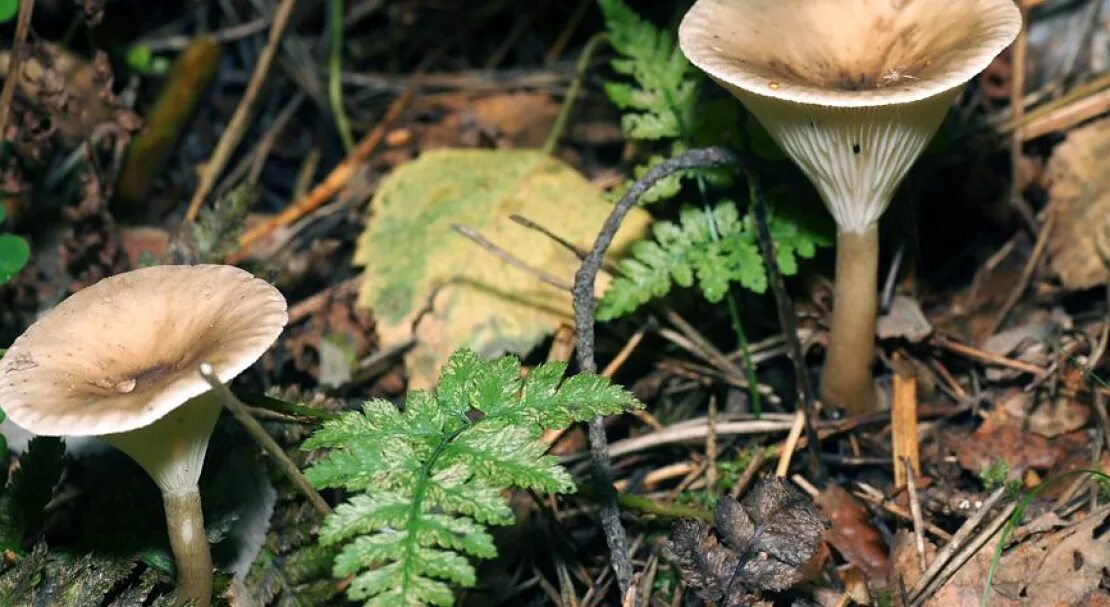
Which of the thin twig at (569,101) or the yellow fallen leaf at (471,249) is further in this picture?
the thin twig at (569,101)

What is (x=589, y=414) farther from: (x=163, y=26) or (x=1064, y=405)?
(x=163, y=26)

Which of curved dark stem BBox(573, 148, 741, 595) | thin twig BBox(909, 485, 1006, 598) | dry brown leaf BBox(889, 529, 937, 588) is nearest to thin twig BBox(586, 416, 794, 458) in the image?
curved dark stem BBox(573, 148, 741, 595)

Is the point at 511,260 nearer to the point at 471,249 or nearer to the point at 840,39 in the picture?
the point at 471,249

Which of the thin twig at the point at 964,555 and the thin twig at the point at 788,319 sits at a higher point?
the thin twig at the point at 788,319

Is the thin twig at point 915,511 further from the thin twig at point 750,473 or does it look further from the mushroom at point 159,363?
the mushroom at point 159,363

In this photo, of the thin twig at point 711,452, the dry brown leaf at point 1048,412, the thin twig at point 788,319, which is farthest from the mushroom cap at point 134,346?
the dry brown leaf at point 1048,412

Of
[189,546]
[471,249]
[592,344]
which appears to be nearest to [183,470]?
[189,546]

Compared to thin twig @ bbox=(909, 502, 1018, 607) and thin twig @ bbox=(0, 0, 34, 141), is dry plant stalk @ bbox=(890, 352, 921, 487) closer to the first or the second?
thin twig @ bbox=(909, 502, 1018, 607)
